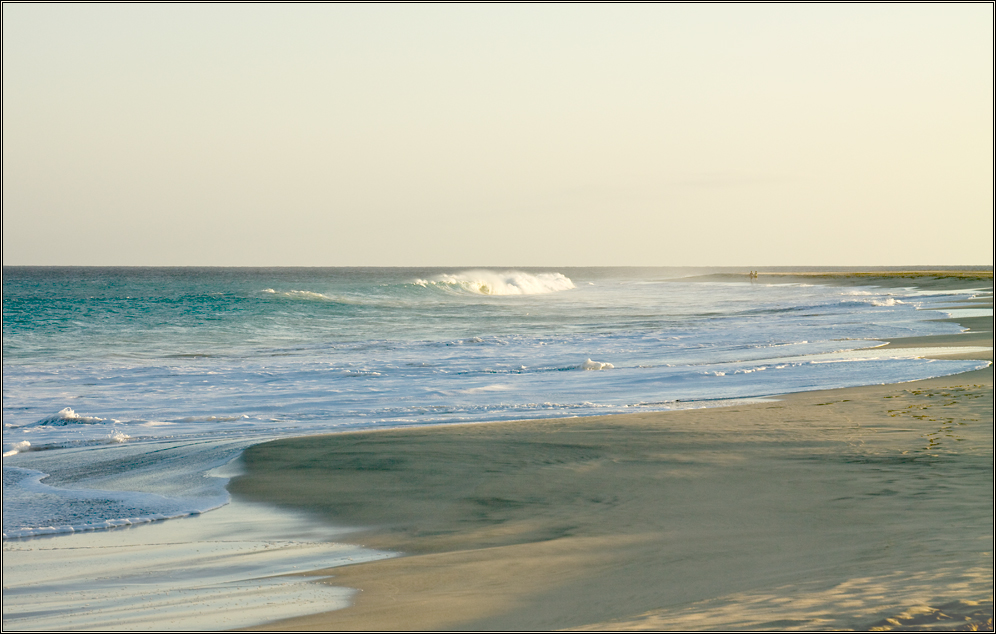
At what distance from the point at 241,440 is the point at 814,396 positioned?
6.74 meters

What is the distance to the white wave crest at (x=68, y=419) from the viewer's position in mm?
11133

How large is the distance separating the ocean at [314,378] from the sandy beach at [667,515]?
1.14 metres

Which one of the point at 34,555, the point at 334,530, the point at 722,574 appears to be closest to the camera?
the point at 722,574

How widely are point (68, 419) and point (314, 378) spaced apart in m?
4.80

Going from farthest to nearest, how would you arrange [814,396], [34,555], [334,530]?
[814,396], [334,530], [34,555]

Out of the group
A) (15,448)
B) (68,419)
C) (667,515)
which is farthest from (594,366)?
(667,515)

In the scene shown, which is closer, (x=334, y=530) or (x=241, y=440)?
(x=334, y=530)

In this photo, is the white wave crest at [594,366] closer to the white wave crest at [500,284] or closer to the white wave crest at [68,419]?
the white wave crest at [68,419]

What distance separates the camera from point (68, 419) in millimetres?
11258

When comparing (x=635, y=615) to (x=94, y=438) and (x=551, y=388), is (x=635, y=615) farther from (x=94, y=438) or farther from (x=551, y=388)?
(x=551, y=388)

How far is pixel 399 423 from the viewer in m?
10.3

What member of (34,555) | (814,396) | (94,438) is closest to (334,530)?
(34,555)

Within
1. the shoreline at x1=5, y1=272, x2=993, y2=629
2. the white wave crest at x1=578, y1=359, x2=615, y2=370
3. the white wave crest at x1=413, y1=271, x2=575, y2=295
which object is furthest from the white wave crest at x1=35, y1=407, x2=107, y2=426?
the white wave crest at x1=413, y1=271, x2=575, y2=295

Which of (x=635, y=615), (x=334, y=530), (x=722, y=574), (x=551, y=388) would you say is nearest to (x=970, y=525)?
(x=722, y=574)
